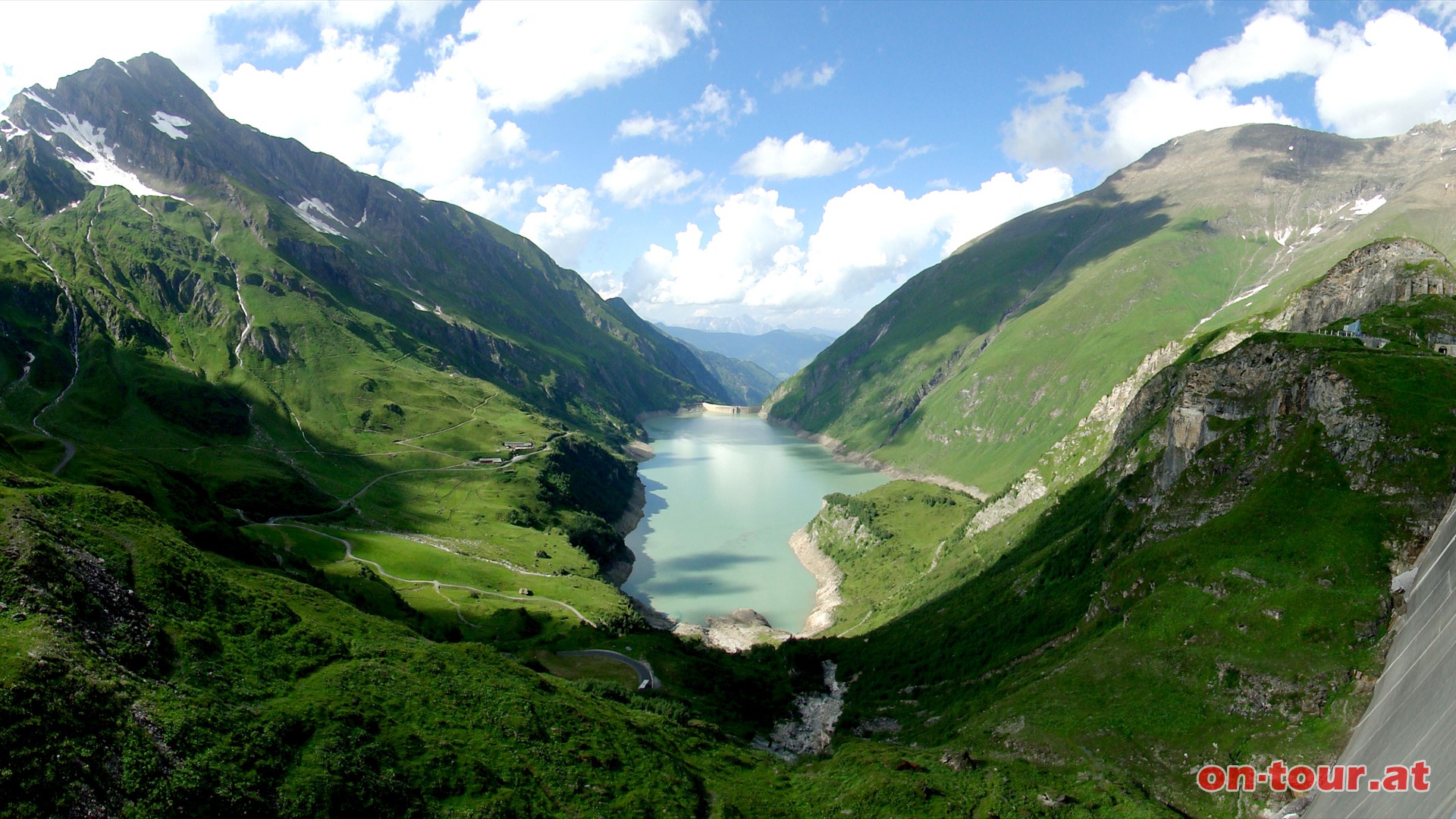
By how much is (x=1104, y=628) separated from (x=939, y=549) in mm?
57293

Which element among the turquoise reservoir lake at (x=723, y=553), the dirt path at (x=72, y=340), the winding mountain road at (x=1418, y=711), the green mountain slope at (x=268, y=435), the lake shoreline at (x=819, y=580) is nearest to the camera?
the winding mountain road at (x=1418, y=711)

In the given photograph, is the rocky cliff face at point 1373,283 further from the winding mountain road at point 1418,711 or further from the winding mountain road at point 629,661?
the winding mountain road at point 629,661

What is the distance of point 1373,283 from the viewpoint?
2493 inches

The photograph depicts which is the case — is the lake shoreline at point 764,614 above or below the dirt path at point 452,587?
below

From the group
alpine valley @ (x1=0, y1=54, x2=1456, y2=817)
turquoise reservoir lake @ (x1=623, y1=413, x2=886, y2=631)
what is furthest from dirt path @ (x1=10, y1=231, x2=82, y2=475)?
turquoise reservoir lake @ (x1=623, y1=413, x2=886, y2=631)

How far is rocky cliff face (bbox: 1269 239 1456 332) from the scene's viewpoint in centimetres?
5894

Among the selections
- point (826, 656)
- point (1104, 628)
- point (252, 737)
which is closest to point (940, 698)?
point (1104, 628)

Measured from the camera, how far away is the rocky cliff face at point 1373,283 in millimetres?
58938

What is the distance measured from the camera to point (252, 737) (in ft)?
82.8

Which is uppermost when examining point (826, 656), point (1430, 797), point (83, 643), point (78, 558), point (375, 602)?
point (78, 558)

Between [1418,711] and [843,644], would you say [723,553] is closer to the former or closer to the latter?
[843,644]

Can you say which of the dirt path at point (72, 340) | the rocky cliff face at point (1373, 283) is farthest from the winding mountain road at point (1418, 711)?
the dirt path at point (72, 340)

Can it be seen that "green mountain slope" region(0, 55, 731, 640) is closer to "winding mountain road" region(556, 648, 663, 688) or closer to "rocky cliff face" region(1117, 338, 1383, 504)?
"winding mountain road" region(556, 648, 663, 688)

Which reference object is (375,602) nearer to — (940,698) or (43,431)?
(940,698)
